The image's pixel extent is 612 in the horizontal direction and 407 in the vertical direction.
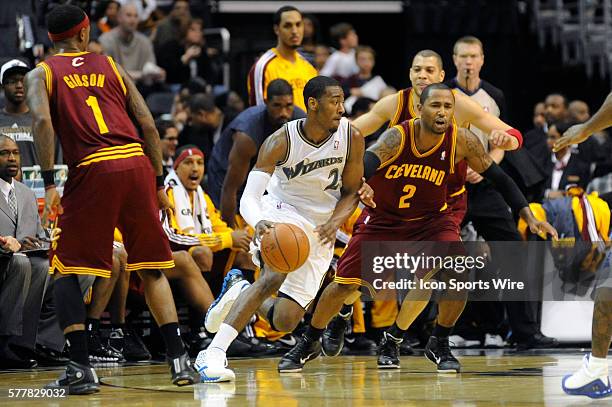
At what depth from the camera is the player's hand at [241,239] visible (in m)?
9.03

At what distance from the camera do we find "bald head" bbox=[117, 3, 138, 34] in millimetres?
12984

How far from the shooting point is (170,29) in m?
13.9

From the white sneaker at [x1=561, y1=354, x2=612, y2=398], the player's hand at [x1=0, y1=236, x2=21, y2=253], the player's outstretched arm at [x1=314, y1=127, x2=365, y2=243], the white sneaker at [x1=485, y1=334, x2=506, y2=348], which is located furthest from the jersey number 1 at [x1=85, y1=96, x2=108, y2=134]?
the white sneaker at [x1=485, y1=334, x2=506, y2=348]

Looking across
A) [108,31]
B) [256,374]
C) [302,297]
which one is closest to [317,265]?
[302,297]

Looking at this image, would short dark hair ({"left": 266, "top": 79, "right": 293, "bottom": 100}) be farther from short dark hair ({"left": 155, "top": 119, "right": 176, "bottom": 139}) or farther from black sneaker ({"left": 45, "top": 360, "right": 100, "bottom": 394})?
black sneaker ({"left": 45, "top": 360, "right": 100, "bottom": 394})

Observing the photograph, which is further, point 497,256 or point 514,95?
point 514,95

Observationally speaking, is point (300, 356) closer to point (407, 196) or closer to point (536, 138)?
point (407, 196)

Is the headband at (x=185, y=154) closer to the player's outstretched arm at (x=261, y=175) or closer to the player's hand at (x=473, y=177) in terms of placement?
Answer: the player's hand at (x=473, y=177)

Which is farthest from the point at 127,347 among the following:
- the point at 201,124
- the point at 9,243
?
the point at 201,124

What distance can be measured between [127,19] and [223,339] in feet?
22.1

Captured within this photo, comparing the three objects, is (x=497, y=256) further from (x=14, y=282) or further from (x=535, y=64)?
(x=535, y=64)

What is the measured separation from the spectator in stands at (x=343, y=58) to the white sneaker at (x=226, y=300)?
6446 mm

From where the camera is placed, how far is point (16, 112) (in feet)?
30.4

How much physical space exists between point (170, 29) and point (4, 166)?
225 inches
